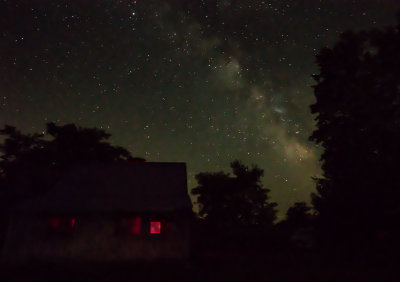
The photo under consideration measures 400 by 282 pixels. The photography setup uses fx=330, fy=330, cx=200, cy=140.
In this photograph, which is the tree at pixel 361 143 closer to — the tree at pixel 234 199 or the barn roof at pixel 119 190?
the barn roof at pixel 119 190

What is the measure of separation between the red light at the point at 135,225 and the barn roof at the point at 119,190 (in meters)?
0.77

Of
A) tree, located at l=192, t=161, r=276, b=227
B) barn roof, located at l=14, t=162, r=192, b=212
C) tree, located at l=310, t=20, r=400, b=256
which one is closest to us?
barn roof, located at l=14, t=162, r=192, b=212

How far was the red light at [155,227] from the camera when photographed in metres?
17.5

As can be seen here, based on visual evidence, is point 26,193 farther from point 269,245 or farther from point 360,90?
point 360,90

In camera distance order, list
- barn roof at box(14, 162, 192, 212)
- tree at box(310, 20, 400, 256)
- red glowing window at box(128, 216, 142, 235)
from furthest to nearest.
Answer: tree at box(310, 20, 400, 256) < red glowing window at box(128, 216, 142, 235) < barn roof at box(14, 162, 192, 212)

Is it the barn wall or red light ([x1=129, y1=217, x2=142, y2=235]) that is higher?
red light ([x1=129, y1=217, x2=142, y2=235])

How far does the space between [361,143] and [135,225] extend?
49.4 feet

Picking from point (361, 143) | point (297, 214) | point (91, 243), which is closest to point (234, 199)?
point (297, 214)

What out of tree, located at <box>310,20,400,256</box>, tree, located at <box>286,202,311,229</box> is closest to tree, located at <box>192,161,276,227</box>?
tree, located at <box>286,202,311,229</box>

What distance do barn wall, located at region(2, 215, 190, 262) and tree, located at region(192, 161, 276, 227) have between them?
2590 cm

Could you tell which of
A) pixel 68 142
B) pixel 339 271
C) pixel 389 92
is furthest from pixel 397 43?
pixel 68 142

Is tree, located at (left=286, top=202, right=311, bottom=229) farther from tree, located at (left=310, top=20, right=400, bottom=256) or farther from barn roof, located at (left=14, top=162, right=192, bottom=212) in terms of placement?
barn roof, located at (left=14, top=162, right=192, bottom=212)

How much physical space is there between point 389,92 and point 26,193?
2445 centimetres

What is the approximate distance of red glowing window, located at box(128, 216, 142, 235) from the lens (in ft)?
57.4
